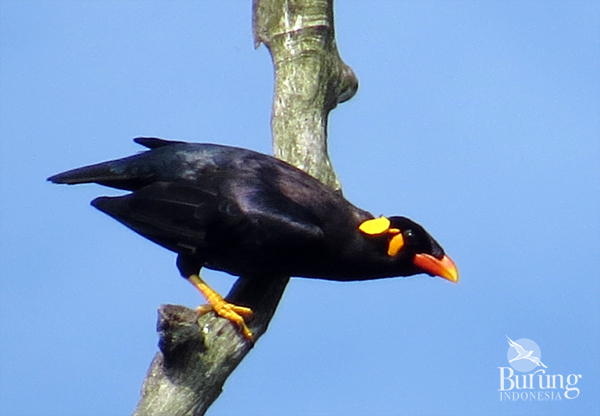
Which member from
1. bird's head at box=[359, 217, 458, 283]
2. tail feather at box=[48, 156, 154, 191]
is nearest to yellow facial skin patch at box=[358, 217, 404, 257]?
bird's head at box=[359, 217, 458, 283]

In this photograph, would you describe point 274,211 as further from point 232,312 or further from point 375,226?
point 232,312

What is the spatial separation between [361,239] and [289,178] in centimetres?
71

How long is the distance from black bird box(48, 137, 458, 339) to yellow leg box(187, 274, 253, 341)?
0.07ft

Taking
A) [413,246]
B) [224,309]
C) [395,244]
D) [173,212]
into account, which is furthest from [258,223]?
[413,246]

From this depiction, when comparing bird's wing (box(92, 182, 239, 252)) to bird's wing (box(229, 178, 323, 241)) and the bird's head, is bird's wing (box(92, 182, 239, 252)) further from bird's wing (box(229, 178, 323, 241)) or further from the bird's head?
the bird's head

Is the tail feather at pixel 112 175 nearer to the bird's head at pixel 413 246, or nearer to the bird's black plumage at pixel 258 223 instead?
the bird's black plumage at pixel 258 223

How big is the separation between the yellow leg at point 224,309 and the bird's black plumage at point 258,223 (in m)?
0.30

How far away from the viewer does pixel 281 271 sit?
9031 millimetres

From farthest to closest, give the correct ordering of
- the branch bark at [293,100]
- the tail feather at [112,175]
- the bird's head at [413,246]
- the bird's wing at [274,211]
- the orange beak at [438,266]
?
the tail feather at [112,175]
the bird's head at [413,246]
the orange beak at [438,266]
the bird's wing at [274,211]
the branch bark at [293,100]

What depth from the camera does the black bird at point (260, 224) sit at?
8.98 meters

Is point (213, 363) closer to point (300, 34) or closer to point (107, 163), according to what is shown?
point (107, 163)

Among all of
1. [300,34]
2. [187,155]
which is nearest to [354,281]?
[187,155]

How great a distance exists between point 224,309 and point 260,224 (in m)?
0.77

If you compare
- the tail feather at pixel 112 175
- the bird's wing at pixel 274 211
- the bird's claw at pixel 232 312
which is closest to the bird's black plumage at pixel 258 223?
the bird's wing at pixel 274 211
